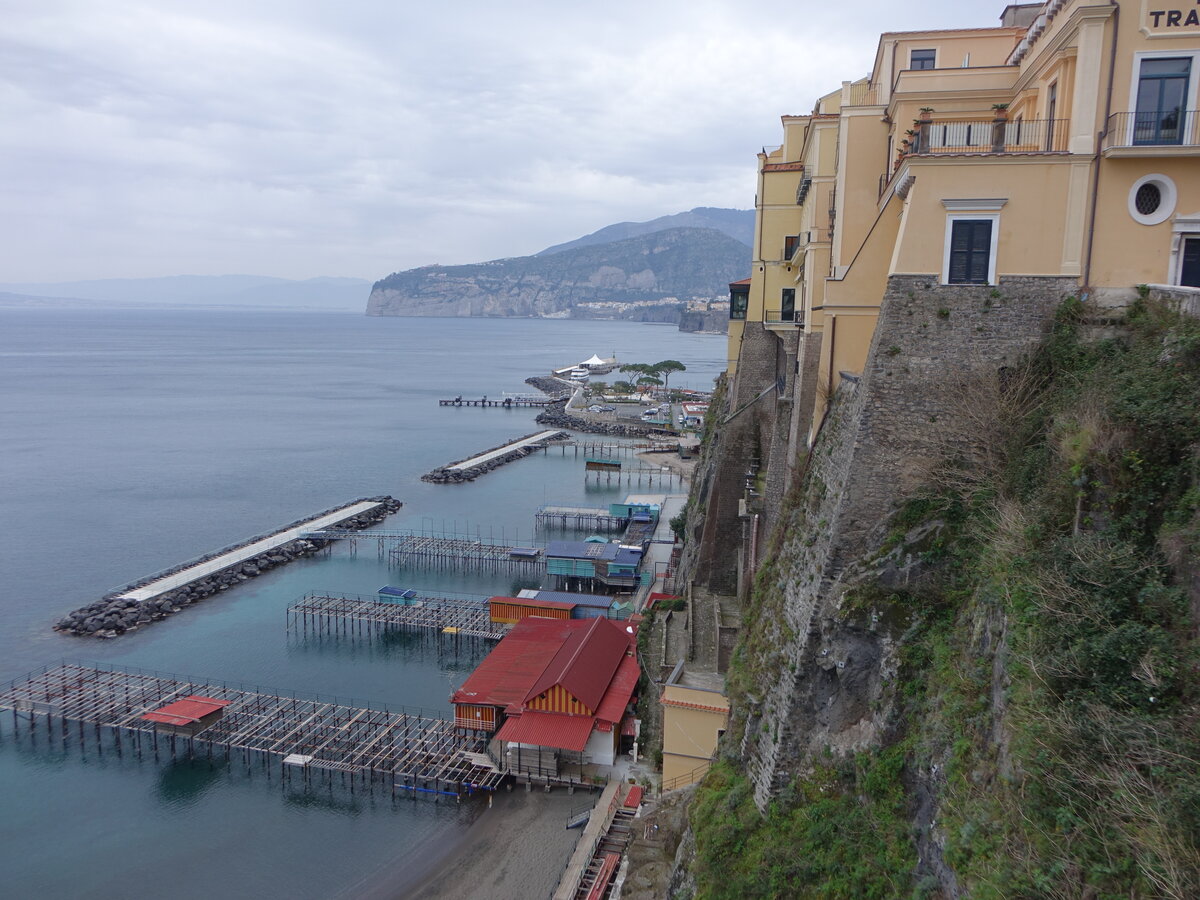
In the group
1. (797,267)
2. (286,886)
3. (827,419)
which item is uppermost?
(797,267)

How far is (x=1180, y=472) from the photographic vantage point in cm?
854

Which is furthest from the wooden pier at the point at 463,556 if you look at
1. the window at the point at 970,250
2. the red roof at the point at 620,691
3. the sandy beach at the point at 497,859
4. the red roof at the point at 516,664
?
the window at the point at 970,250

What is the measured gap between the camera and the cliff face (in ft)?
24.2

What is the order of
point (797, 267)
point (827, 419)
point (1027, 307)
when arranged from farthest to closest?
point (797, 267) < point (827, 419) < point (1027, 307)

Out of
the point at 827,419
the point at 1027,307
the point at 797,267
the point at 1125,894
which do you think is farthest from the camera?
the point at 797,267

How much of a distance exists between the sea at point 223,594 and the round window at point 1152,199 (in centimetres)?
2117

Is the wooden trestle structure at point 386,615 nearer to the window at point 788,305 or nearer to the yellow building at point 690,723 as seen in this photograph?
the yellow building at point 690,723

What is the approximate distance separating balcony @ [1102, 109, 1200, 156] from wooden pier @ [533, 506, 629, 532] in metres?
40.6

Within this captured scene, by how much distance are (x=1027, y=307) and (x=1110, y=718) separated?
689 cm

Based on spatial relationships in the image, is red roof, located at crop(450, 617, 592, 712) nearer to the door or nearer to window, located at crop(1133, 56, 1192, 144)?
the door

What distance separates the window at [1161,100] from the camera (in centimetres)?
1161

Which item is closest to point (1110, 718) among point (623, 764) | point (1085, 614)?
point (1085, 614)

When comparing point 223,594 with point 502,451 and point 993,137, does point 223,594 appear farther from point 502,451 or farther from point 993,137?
point 993,137

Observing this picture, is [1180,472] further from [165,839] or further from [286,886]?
[165,839]
